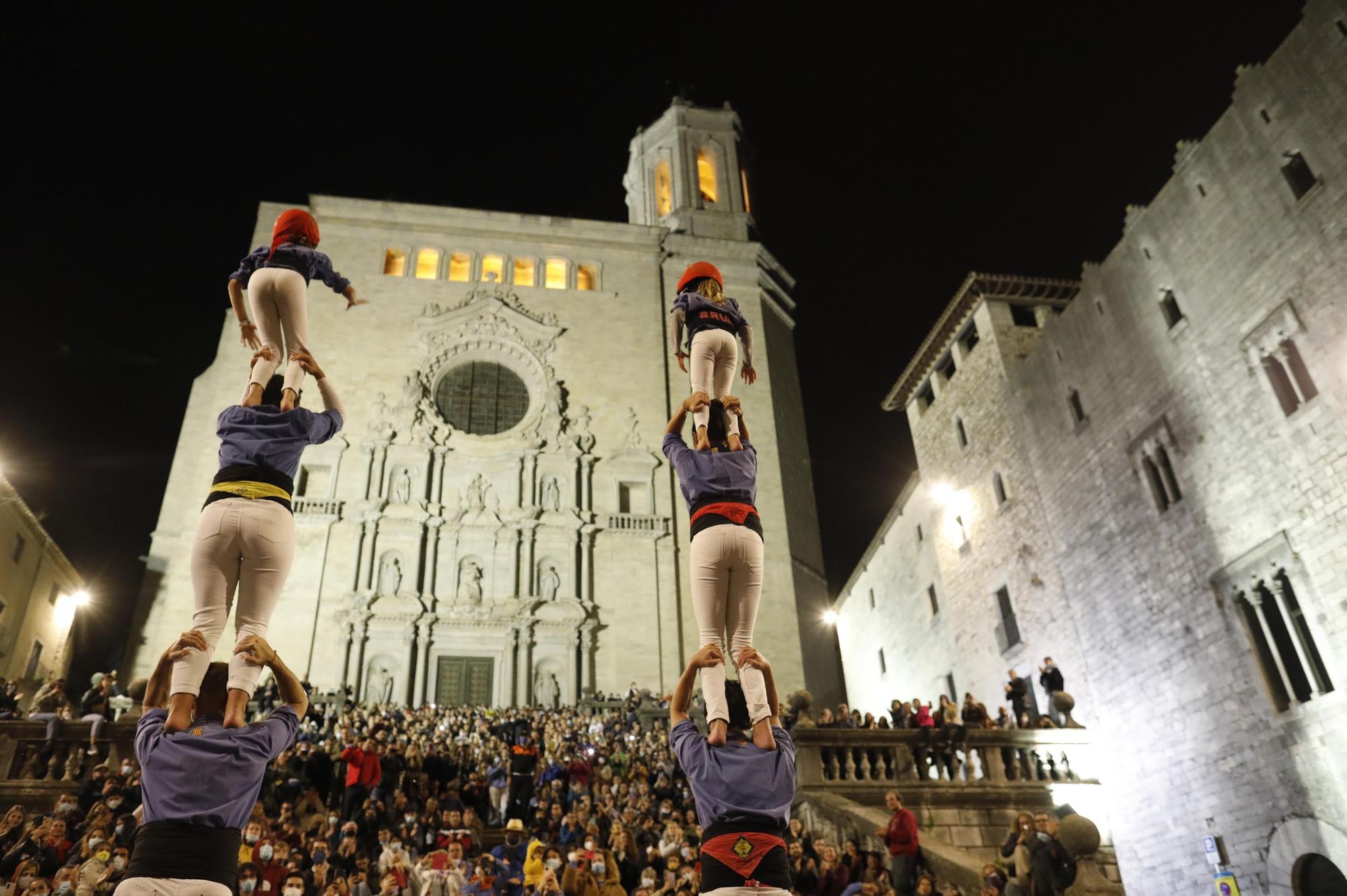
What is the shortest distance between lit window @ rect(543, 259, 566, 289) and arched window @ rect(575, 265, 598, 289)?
1.76 ft

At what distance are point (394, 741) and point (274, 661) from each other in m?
14.3

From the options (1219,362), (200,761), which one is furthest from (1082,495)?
(200,761)

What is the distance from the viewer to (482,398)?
34688 mm

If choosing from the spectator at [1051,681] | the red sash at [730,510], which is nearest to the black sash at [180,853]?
the red sash at [730,510]

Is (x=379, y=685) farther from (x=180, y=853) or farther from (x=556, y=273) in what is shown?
(x=180, y=853)

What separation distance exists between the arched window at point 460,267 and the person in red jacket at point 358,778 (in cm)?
2509

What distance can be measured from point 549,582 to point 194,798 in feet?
87.9

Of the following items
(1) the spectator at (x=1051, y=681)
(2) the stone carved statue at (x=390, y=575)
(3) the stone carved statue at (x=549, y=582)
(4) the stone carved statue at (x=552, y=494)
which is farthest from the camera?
(4) the stone carved statue at (x=552, y=494)

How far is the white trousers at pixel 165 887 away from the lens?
13.9ft

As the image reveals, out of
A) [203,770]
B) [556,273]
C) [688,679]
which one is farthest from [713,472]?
[556,273]

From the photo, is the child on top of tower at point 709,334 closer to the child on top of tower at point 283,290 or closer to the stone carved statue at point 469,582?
the child on top of tower at point 283,290

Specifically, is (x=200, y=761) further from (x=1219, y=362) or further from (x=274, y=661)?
(x=1219, y=362)

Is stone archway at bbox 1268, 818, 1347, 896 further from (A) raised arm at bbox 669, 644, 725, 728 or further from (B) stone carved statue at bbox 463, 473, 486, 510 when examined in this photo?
(B) stone carved statue at bbox 463, 473, 486, 510

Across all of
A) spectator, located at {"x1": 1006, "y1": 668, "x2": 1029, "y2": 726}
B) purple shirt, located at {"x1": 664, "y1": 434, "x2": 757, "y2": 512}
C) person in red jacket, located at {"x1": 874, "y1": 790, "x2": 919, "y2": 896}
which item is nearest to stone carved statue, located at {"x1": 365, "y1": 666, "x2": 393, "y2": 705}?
spectator, located at {"x1": 1006, "y1": 668, "x2": 1029, "y2": 726}
